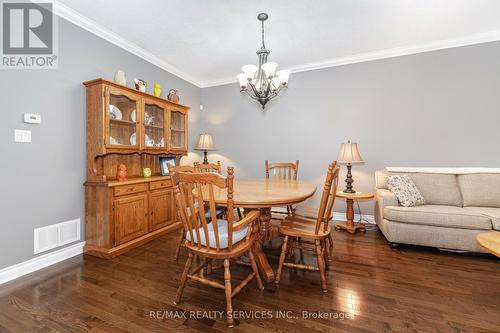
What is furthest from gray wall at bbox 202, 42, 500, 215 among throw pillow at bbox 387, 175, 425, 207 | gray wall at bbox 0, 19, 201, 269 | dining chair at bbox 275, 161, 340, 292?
gray wall at bbox 0, 19, 201, 269

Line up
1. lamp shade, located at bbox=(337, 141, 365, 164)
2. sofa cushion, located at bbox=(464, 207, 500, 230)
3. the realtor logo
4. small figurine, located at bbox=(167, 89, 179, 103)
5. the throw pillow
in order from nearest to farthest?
the realtor logo
sofa cushion, located at bbox=(464, 207, 500, 230)
the throw pillow
lamp shade, located at bbox=(337, 141, 365, 164)
small figurine, located at bbox=(167, 89, 179, 103)

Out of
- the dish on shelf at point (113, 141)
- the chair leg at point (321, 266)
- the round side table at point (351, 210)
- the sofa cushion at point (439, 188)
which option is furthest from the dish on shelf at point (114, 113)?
the sofa cushion at point (439, 188)

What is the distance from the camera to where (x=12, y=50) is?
2002 millimetres

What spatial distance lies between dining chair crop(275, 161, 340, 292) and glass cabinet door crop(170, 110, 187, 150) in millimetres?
2200

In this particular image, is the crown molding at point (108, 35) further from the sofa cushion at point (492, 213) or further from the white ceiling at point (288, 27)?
the sofa cushion at point (492, 213)

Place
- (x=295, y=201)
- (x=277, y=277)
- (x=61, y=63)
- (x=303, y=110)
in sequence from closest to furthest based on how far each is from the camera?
(x=295, y=201) → (x=277, y=277) → (x=61, y=63) → (x=303, y=110)

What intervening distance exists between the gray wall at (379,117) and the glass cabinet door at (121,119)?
1867 millimetres

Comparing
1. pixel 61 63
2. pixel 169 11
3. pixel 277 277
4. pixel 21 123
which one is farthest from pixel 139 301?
pixel 169 11

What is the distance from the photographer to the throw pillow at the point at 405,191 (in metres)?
2.64

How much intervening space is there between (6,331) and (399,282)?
2.72 metres

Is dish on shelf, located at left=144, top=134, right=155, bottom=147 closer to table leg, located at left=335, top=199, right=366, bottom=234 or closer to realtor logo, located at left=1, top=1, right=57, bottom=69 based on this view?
realtor logo, located at left=1, top=1, right=57, bottom=69

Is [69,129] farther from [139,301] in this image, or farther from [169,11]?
[139,301]

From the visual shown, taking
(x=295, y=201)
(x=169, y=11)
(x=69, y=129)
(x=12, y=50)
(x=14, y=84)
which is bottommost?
(x=295, y=201)

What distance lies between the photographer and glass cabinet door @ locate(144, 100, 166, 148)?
2.96 meters
